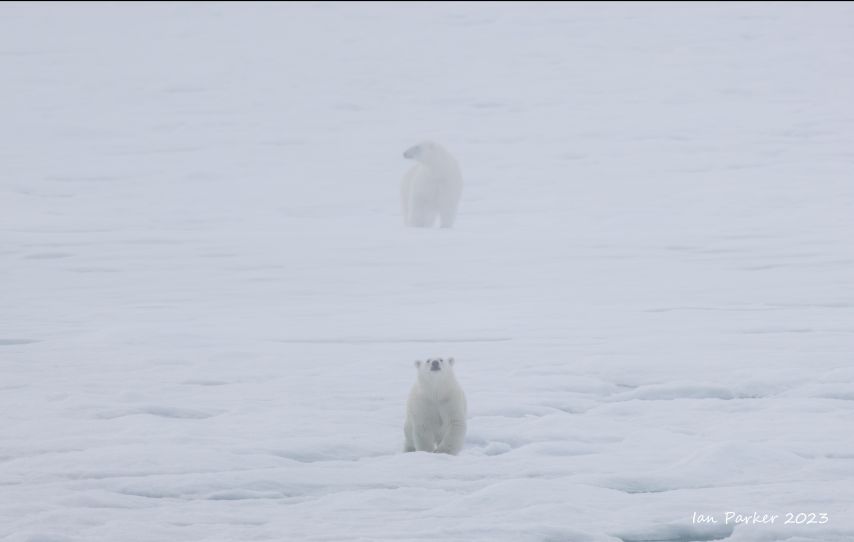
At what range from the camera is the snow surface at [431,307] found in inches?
155

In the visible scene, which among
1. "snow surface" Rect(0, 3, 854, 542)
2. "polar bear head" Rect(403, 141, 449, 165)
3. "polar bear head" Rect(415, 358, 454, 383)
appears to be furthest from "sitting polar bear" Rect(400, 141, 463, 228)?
"polar bear head" Rect(415, 358, 454, 383)

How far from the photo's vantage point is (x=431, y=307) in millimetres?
7660

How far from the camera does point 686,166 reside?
16.0 meters

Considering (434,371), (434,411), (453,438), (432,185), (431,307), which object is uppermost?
(432,185)

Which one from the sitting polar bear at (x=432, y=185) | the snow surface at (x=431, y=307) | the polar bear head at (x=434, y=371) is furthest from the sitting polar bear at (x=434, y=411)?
the sitting polar bear at (x=432, y=185)

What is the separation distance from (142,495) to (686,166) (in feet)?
42.2

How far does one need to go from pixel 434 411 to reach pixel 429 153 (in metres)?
6.61

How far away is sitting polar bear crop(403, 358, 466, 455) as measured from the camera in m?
4.50

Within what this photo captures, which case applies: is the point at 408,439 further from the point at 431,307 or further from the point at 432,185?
the point at 432,185

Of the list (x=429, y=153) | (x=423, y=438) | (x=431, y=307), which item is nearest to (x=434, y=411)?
(x=423, y=438)

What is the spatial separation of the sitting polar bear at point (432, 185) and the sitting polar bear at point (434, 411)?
6.41m

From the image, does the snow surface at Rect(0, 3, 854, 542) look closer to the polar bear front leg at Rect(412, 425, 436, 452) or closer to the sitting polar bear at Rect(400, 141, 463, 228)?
the polar bear front leg at Rect(412, 425, 436, 452)

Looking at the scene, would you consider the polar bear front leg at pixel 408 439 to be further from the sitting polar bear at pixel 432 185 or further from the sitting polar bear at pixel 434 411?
the sitting polar bear at pixel 432 185

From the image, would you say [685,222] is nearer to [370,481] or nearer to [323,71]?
[370,481]
